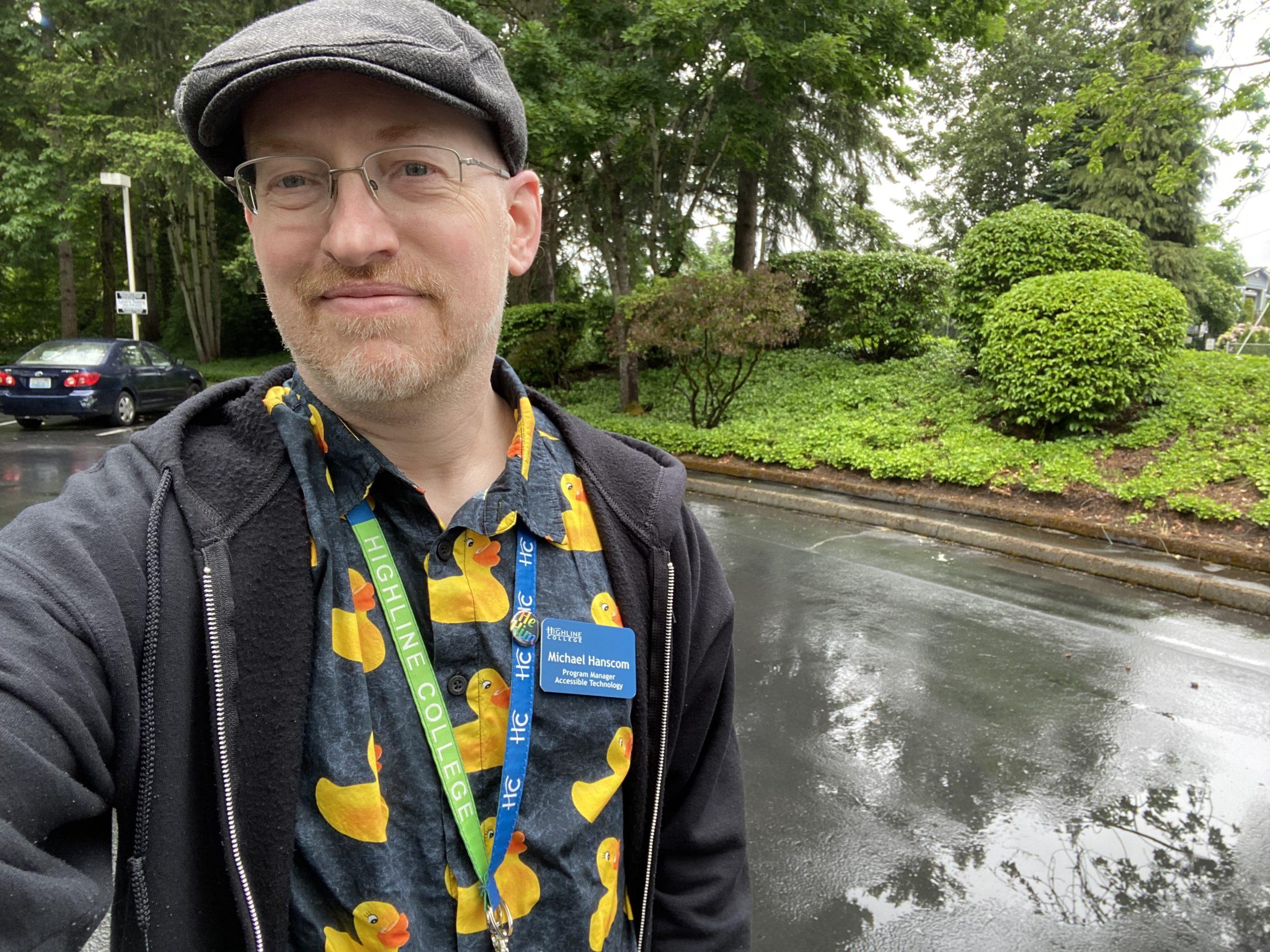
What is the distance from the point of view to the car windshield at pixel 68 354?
588 inches

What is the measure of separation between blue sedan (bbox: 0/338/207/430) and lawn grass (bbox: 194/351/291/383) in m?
5.66

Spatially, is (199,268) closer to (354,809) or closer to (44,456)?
(44,456)

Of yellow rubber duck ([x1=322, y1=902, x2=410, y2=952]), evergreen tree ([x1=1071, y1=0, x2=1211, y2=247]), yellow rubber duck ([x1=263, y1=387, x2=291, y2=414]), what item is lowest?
yellow rubber duck ([x1=322, y1=902, x2=410, y2=952])

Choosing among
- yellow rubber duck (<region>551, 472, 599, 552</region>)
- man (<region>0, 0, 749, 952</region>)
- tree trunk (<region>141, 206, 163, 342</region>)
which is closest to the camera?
man (<region>0, 0, 749, 952</region>)

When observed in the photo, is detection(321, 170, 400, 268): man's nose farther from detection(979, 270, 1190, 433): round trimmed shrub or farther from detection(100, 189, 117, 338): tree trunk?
detection(100, 189, 117, 338): tree trunk

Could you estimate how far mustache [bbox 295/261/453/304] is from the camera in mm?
1247

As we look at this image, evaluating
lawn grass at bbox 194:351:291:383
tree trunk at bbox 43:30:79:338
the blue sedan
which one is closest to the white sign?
the blue sedan

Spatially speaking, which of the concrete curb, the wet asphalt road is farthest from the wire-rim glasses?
the concrete curb

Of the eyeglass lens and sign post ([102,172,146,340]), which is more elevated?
sign post ([102,172,146,340])

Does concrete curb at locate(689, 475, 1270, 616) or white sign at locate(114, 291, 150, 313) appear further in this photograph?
white sign at locate(114, 291, 150, 313)

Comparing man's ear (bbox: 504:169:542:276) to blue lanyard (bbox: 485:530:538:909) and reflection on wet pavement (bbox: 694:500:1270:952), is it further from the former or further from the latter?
reflection on wet pavement (bbox: 694:500:1270:952)

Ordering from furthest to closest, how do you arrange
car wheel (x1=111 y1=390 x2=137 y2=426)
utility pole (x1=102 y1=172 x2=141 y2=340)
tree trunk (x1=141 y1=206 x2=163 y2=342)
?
1. tree trunk (x1=141 y1=206 x2=163 y2=342)
2. utility pole (x1=102 y1=172 x2=141 y2=340)
3. car wheel (x1=111 y1=390 x2=137 y2=426)

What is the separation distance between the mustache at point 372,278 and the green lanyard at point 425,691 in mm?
357

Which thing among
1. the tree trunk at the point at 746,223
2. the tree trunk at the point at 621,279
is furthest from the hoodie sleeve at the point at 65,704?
the tree trunk at the point at 746,223
